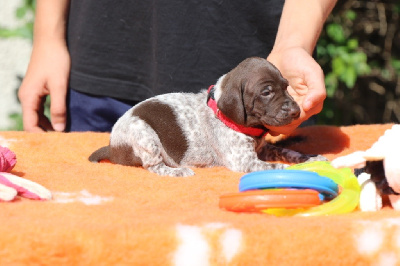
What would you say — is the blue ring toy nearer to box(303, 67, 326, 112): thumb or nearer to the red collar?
box(303, 67, 326, 112): thumb

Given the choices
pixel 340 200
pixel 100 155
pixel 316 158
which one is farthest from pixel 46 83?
pixel 340 200

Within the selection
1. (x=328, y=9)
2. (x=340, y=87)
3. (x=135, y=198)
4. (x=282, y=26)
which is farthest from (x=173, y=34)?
→ (x=340, y=87)

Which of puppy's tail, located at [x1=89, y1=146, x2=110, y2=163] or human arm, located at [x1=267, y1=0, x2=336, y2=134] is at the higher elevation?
human arm, located at [x1=267, y1=0, x2=336, y2=134]

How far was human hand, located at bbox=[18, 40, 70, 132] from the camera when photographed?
16.5ft

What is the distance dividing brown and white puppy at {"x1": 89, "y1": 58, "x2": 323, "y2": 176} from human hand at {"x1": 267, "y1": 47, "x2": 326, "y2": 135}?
3.8 inches

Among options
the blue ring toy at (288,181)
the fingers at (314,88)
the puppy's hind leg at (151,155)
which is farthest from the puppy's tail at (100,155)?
the blue ring toy at (288,181)

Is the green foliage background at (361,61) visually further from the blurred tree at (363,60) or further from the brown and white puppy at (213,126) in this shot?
the brown and white puppy at (213,126)

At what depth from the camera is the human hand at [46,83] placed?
16.5 feet

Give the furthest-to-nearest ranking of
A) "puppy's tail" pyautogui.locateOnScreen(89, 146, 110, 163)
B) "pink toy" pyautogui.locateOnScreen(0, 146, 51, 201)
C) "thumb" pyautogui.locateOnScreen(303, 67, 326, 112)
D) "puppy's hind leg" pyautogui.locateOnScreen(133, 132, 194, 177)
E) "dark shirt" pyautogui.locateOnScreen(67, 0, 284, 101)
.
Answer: "dark shirt" pyautogui.locateOnScreen(67, 0, 284, 101) < "puppy's tail" pyautogui.locateOnScreen(89, 146, 110, 163) < "puppy's hind leg" pyautogui.locateOnScreen(133, 132, 194, 177) < "thumb" pyautogui.locateOnScreen(303, 67, 326, 112) < "pink toy" pyautogui.locateOnScreen(0, 146, 51, 201)

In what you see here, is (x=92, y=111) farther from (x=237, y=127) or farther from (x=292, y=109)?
(x=292, y=109)

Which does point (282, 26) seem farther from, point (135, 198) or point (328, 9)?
point (135, 198)

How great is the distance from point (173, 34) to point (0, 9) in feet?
13.9

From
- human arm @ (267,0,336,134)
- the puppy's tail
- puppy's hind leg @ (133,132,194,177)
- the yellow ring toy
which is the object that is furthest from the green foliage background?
the yellow ring toy

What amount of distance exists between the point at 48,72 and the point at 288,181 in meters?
3.03
